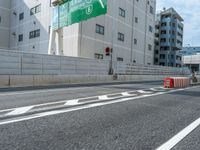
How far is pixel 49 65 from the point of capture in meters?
19.4

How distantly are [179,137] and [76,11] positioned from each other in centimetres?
1958

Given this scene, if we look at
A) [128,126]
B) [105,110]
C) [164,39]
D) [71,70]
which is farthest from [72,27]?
[164,39]

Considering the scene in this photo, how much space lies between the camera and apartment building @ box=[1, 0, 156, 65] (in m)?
28.7

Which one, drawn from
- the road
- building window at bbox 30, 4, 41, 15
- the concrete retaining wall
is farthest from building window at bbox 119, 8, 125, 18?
the road

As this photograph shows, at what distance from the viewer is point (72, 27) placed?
93.0 feet

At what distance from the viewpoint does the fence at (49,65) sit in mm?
16250

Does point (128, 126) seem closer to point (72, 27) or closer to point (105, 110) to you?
point (105, 110)

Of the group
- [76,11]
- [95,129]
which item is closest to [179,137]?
[95,129]

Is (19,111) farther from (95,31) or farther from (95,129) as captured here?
(95,31)

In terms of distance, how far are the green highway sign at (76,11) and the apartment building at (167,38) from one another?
2304 inches

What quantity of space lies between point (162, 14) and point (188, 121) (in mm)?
79659

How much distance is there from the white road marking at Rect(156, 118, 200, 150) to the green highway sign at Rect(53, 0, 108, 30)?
16350mm

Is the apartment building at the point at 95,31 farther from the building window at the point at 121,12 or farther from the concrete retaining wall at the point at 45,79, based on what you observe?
the concrete retaining wall at the point at 45,79

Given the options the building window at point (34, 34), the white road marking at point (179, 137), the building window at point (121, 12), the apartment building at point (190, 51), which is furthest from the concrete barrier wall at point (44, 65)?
the apartment building at point (190, 51)
